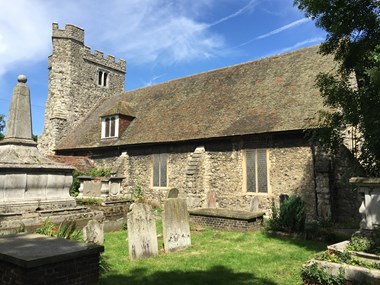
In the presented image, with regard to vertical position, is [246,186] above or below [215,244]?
above

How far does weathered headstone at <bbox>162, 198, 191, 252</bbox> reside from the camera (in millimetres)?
8484

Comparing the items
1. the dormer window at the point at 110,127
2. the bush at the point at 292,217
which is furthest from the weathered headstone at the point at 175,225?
the dormer window at the point at 110,127

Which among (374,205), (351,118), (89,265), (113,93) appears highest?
(113,93)

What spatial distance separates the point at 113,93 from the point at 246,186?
19.4m

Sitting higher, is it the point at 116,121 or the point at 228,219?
the point at 116,121

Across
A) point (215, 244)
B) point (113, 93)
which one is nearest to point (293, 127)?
point (215, 244)

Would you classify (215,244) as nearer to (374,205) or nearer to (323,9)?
(374,205)

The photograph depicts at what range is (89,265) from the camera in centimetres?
479

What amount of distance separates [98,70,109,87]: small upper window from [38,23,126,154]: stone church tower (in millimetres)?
540

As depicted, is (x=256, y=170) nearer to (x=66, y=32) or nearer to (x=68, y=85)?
(x=68, y=85)

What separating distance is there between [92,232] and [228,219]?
565 centimetres

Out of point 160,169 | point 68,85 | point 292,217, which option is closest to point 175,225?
point 292,217

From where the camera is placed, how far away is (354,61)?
8180mm

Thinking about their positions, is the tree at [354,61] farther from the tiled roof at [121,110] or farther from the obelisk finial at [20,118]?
the tiled roof at [121,110]
